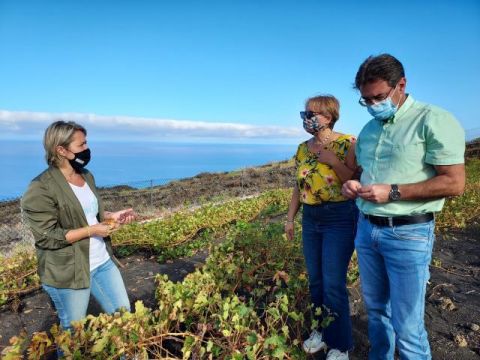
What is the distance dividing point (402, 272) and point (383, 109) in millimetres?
969

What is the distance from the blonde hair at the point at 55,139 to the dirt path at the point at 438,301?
199 centimetres

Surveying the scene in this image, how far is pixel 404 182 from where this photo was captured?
213cm

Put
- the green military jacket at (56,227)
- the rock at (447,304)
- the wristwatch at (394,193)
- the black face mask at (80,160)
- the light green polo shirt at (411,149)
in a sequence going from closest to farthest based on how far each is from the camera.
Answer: the light green polo shirt at (411,149) → the wristwatch at (394,193) → the green military jacket at (56,227) → the black face mask at (80,160) → the rock at (447,304)

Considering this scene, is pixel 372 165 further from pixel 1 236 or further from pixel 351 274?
pixel 1 236

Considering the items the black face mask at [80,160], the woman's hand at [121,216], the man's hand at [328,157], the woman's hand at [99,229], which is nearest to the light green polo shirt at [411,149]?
the man's hand at [328,157]

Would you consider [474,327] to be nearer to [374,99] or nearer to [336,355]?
[336,355]

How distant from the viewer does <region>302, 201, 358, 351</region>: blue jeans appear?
2.67m

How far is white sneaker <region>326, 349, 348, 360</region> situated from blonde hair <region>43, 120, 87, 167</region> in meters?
2.53

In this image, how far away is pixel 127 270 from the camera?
5.44 metres

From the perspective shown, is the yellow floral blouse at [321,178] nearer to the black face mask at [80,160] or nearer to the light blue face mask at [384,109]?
the light blue face mask at [384,109]

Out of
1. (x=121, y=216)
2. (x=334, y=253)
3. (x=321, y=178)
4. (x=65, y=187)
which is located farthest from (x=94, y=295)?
(x=321, y=178)

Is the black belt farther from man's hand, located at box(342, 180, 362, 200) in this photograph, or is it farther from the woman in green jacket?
the woman in green jacket

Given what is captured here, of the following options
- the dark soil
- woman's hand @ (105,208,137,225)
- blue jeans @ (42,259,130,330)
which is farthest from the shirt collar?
blue jeans @ (42,259,130,330)

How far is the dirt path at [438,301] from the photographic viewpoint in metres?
3.06
